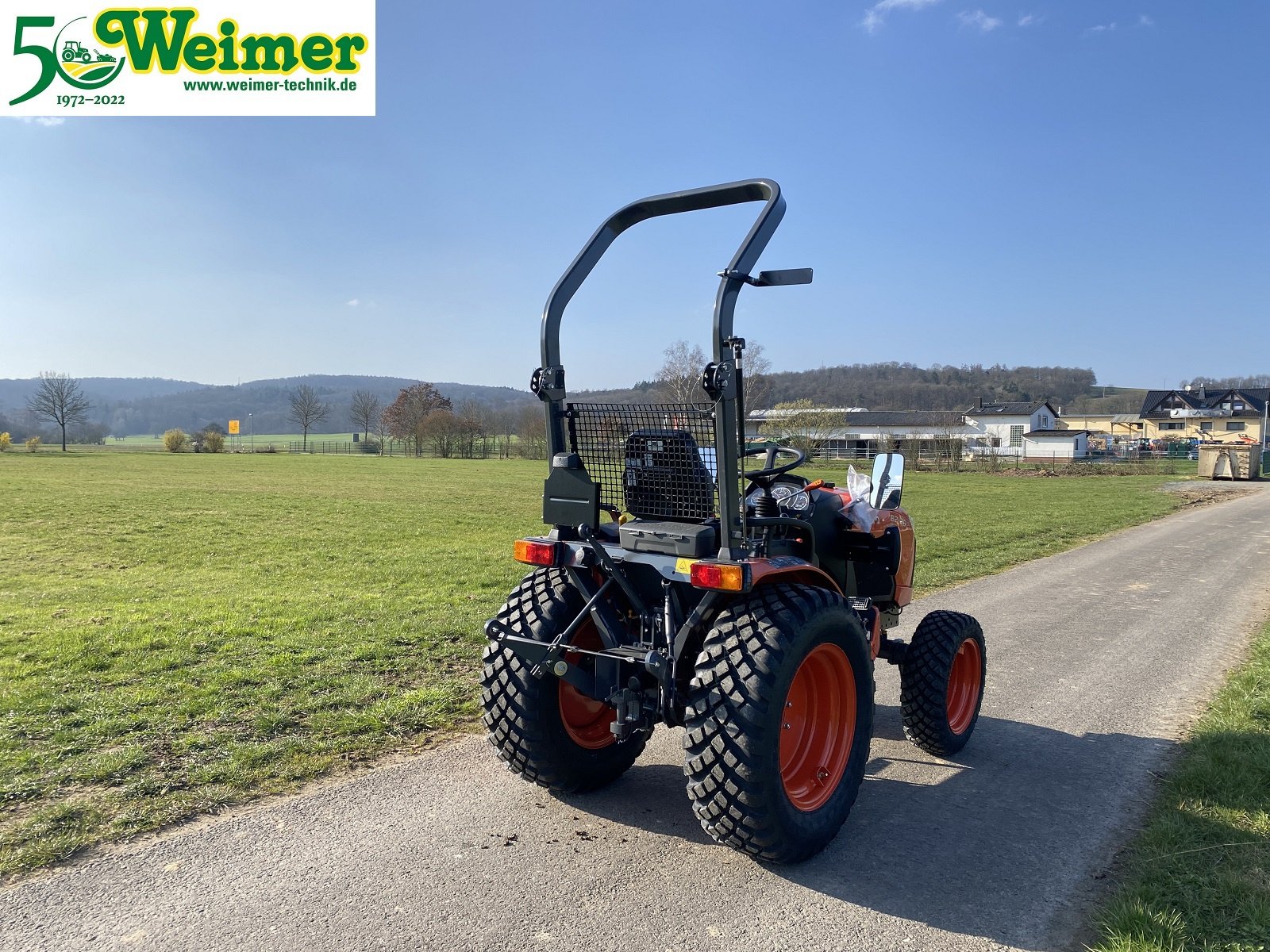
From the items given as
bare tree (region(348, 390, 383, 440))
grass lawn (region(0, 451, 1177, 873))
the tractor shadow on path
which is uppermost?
bare tree (region(348, 390, 383, 440))

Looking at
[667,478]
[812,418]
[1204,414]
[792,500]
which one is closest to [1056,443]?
[1204,414]

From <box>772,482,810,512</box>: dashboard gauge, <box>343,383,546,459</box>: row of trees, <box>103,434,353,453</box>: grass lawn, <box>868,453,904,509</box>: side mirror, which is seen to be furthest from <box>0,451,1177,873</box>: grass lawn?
<box>103,434,353,453</box>: grass lawn

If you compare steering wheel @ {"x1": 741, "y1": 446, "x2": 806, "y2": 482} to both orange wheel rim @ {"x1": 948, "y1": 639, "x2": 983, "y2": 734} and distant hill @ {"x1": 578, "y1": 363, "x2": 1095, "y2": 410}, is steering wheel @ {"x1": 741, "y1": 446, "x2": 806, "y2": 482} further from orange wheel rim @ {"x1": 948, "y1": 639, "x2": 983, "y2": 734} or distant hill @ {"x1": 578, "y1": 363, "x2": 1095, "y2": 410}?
distant hill @ {"x1": 578, "y1": 363, "x2": 1095, "y2": 410}

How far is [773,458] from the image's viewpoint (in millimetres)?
4641

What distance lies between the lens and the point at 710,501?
13.1ft

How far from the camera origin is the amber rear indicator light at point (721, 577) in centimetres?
355

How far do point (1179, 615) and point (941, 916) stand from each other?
7.71 meters

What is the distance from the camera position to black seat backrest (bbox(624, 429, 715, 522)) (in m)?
3.99

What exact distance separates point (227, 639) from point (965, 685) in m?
5.90

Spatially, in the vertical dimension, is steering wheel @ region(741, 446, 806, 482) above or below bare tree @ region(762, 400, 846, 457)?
below

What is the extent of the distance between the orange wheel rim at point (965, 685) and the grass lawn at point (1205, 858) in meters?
1.08

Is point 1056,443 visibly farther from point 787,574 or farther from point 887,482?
point 787,574

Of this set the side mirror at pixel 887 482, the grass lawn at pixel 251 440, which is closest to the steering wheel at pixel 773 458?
the side mirror at pixel 887 482

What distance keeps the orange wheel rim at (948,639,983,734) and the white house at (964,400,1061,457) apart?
266 feet
